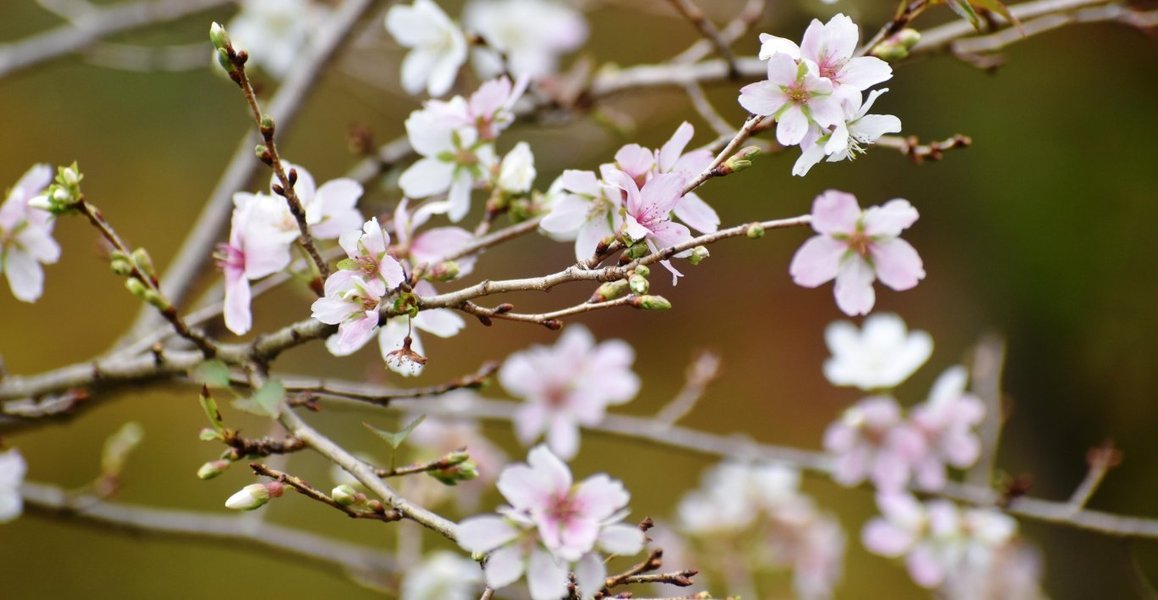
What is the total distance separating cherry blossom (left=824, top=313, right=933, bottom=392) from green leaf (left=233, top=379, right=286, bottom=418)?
768 mm

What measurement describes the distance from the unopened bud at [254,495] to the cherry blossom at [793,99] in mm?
415

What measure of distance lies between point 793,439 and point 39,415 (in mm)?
2800

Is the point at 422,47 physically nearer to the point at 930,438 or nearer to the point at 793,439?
the point at 930,438

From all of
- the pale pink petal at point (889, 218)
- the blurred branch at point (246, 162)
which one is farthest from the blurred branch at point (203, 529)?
the pale pink petal at point (889, 218)

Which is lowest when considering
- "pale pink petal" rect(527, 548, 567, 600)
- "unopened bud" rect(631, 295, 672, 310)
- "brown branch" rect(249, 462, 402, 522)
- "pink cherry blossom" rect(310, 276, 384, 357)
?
"pale pink petal" rect(527, 548, 567, 600)

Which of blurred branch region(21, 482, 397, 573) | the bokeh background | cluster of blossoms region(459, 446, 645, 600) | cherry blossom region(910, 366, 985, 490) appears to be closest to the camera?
cluster of blossoms region(459, 446, 645, 600)

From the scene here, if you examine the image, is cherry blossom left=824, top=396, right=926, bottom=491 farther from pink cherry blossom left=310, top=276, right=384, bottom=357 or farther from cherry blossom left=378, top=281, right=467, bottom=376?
pink cherry blossom left=310, top=276, right=384, bottom=357

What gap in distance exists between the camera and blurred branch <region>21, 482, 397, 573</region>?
1117 mm

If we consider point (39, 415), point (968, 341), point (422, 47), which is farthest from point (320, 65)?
point (968, 341)

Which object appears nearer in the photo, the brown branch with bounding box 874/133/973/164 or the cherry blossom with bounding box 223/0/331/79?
the brown branch with bounding box 874/133/973/164

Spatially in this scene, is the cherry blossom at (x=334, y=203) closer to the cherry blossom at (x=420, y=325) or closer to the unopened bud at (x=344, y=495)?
the cherry blossom at (x=420, y=325)

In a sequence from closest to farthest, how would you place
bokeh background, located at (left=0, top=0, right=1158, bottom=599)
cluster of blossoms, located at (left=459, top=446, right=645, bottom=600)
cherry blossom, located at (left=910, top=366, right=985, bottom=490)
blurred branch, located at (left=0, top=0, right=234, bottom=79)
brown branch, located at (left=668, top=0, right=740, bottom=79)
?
cluster of blossoms, located at (left=459, top=446, right=645, bottom=600) → brown branch, located at (left=668, top=0, right=740, bottom=79) → cherry blossom, located at (left=910, top=366, right=985, bottom=490) → blurred branch, located at (left=0, top=0, right=234, bottom=79) → bokeh background, located at (left=0, top=0, right=1158, bottom=599)

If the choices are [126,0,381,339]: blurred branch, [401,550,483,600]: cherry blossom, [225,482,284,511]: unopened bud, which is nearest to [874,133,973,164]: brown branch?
[225,482,284,511]: unopened bud

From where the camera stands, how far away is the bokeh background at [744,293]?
2.51m
